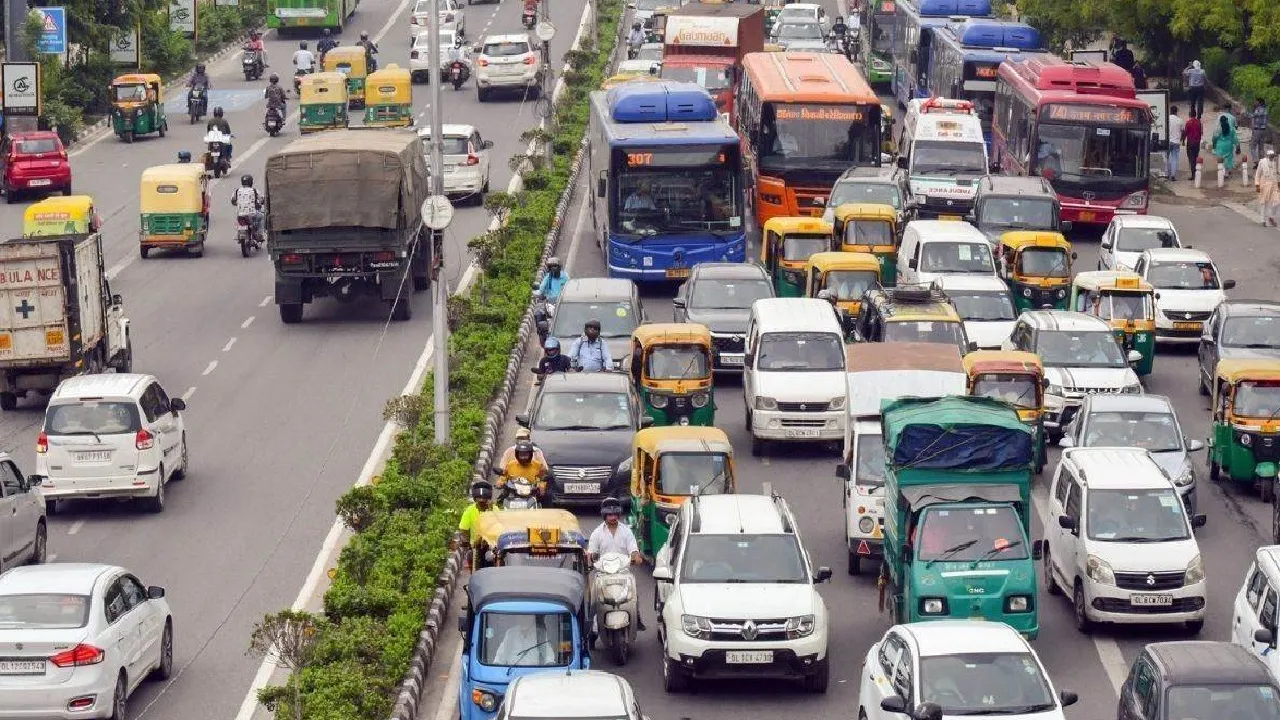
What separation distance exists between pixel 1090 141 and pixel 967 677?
2926 centimetres

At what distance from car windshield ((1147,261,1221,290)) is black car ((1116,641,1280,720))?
66.5ft

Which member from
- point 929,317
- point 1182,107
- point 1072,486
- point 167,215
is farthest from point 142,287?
point 1182,107

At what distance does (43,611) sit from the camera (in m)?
20.8

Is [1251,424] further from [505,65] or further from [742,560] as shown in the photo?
[505,65]

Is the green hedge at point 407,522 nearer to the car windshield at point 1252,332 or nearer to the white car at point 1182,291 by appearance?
the white car at point 1182,291

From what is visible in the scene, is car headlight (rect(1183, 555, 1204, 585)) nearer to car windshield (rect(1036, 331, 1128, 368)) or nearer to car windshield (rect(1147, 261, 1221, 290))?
car windshield (rect(1036, 331, 1128, 368))

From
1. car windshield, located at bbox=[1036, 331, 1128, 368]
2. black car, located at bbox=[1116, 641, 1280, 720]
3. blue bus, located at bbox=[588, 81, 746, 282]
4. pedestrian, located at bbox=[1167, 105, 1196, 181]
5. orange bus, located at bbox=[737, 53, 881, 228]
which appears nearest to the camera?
black car, located at bbox=[1116, 641, 1280, 720]

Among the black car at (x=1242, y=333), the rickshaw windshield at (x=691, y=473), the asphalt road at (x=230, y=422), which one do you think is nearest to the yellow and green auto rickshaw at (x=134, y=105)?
the asphalt road at (x=230, y=422)

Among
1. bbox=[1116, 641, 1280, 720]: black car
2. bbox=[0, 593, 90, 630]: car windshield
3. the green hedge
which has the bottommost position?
the green hedge

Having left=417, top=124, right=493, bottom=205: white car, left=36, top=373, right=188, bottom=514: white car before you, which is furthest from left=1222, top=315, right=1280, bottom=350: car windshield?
left=417, top=124, right=493, bottom=205: white car

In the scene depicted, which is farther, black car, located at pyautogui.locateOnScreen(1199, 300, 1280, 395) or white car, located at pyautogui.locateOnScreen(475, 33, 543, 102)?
white car, located at pyautogui.locateOnScreen(475, 33, 543, 102)

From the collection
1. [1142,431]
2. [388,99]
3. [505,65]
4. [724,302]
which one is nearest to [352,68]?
[505,65]

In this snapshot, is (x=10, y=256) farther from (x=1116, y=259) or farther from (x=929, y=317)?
(x=1116, y=259)

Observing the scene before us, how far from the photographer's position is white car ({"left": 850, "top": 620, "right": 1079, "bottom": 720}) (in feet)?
60.4
